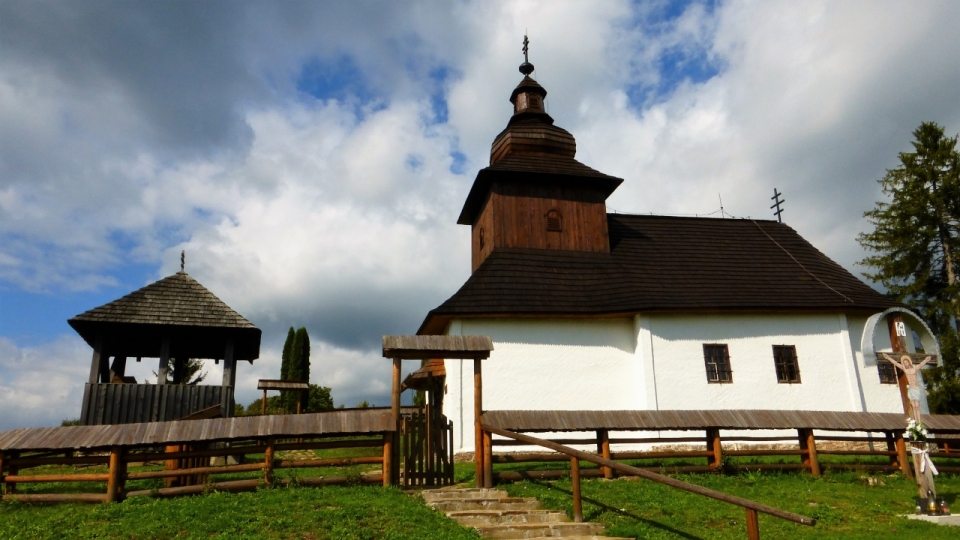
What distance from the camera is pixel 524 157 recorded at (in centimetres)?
2208

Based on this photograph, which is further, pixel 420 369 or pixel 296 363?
pixel 296 363

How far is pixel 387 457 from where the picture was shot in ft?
34.7

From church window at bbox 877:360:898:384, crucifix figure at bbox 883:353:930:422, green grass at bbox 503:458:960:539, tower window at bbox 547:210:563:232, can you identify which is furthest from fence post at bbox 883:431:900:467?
tower window at bbox 547:210:563:232

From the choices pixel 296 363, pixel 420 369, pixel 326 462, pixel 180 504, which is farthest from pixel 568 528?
pixel 296 363

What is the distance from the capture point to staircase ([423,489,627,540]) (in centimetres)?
827

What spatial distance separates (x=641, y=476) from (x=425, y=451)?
3754 millimetres

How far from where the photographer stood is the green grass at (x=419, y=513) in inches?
309

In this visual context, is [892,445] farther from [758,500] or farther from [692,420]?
[758,500]

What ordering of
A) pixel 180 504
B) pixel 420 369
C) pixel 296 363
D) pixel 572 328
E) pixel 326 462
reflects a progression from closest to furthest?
pixel 180 504
pixel 326 462
pixel 572 328
pixel 420 369
pixel 296 363

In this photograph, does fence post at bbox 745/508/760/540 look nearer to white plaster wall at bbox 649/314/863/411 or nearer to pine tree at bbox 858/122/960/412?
white plaster wall at bbox 649/314/863/411

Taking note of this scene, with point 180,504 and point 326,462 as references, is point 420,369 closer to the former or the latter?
point 326,462

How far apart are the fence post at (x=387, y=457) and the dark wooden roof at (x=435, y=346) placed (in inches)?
51.4

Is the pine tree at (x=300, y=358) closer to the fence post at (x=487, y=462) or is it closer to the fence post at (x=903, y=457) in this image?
the fence post at (x=487, y=462)

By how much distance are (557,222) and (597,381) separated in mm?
5447
